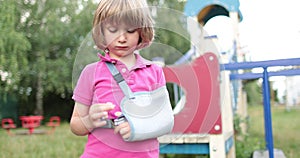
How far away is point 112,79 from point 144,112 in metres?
0.13

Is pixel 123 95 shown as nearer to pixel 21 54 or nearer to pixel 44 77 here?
pixel 21 54

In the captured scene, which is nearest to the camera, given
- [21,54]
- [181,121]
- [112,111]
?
[112,111]

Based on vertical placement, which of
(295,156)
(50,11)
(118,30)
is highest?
(50,11)

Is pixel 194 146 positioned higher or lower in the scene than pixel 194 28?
lower

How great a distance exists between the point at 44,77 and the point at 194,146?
24.8 feet

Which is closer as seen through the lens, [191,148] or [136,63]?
[136,63]

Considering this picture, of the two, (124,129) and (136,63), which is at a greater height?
(136,63)

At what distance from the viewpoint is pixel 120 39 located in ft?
3.07

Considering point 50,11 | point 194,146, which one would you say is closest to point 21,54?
point 50,11

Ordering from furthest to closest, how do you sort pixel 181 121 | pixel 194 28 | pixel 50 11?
pixel 50 11, pixel 181 121, pixel 194 28

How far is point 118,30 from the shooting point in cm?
93

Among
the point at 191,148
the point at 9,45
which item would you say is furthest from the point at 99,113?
the point at 9,45

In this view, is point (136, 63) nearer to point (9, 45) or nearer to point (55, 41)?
point (9, 45)

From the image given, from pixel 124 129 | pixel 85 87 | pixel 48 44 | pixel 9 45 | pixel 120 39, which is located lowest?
pixel 124 129
